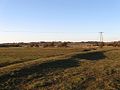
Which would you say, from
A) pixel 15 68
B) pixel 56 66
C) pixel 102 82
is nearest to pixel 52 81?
pixel 102 82

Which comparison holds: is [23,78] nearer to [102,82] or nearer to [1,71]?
[1,71]

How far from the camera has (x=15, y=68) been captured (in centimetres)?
2214

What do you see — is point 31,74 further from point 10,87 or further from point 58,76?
point 10,87

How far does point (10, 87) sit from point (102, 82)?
656 cm

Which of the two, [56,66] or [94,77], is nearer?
[94,77]

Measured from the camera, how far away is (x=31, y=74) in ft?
67.7

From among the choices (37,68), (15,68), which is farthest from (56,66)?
(15,68)

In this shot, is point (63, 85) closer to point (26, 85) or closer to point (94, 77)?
point (26, 85)

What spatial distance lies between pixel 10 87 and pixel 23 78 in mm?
2317

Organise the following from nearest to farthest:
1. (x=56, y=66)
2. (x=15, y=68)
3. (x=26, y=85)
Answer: (x=26, y=85) → (x=15, y=68) → (x=56, y=66)

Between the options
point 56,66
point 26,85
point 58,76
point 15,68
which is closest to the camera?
point 26,85

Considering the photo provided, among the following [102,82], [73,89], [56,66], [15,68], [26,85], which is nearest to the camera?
[73,89]

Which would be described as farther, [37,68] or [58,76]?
[37,68]

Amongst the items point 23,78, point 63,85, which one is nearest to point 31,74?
point 23,78
